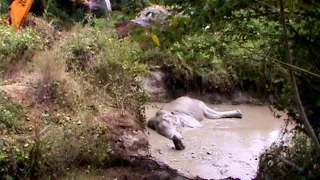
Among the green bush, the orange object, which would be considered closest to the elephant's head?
the green bush

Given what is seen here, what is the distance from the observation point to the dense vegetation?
440cm

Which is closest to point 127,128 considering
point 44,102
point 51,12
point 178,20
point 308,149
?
point 44,102

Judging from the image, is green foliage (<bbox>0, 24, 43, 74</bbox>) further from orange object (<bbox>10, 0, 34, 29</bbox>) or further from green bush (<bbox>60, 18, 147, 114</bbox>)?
orange object (<bbox>10, 0, 34, 29</bbox>)

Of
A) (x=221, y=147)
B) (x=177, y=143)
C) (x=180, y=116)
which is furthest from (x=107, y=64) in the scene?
(x=180, y=116)

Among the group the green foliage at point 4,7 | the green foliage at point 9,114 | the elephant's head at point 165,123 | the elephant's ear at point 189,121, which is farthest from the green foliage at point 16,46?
the green foliage at point 4,7

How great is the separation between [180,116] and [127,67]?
2.58m

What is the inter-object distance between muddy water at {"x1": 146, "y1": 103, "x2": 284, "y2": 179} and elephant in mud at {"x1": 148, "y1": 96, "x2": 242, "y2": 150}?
0.15 metres

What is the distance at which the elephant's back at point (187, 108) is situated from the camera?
447 inches

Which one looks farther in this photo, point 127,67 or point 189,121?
point 189,121

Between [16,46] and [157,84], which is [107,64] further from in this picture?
[157,84]

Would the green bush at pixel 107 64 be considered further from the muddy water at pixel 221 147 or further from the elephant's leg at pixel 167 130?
→ the elephant's leg at pixel 167 130

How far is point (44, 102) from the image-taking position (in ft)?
24.5

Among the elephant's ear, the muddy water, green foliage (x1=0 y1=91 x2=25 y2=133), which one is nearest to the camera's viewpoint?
green foliage (x1=0 y1=91 x2=25 y2=133)

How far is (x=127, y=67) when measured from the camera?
8.86 m
